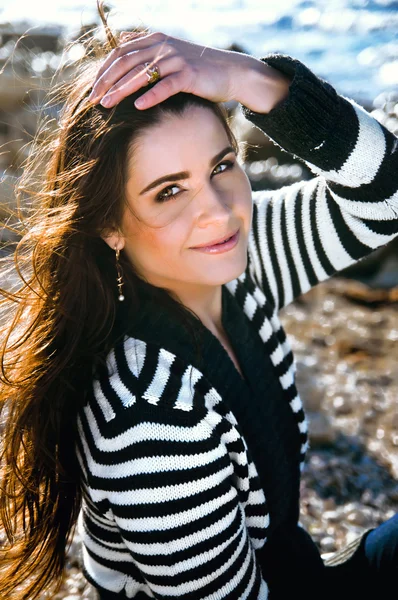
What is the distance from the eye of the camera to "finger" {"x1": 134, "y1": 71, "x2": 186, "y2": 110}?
1.54 m

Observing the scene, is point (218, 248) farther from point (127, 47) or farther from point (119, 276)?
point (127, 47)

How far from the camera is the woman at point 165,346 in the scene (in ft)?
4.83

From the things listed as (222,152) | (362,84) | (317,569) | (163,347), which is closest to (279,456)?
(317,569)

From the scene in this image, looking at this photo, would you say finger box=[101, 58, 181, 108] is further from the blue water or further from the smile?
the blue water

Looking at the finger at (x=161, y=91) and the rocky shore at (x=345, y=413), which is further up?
the finger at (x=161, y=91)

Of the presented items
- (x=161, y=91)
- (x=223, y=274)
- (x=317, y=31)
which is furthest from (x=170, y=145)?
(x=317, y=31)

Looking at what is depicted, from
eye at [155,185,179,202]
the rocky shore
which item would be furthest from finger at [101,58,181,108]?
the rocky shore

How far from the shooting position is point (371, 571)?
6.31 ft

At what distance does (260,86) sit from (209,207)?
384 millimetres

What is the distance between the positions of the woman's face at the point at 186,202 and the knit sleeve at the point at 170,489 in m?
0.38

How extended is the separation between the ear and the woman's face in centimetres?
2

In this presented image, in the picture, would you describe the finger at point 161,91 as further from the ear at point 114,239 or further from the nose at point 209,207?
the ear at point 114,239

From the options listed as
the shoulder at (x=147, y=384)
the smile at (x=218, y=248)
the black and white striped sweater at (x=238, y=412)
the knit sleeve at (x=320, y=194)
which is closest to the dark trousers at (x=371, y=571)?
the black and white striped sweater at (x=238, y=412)

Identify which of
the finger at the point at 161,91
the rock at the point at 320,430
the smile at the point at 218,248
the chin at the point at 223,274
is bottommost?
the rock at the point at 320,430
